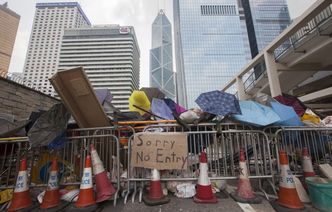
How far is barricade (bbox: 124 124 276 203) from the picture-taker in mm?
2491

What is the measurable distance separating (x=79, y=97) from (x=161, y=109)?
1505 millimetres

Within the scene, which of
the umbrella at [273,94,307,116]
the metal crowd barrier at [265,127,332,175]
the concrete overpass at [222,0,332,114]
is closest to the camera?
the metal crowd barrier at [265,127,332,175]

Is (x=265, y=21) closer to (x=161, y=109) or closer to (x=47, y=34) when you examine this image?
(x=161, y=109)

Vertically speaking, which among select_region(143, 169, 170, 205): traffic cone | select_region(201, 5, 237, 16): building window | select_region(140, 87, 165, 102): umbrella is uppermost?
select_region(201, 5, 237, 16): building window

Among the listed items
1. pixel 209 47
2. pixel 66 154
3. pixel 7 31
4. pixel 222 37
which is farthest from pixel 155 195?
pixel 7 31

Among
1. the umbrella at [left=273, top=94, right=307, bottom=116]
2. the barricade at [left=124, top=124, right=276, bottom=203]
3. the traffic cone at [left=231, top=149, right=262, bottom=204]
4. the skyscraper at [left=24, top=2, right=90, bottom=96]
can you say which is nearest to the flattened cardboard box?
the barricade at [left=124, top=124, right=276, bottom=203]

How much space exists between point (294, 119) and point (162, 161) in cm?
239

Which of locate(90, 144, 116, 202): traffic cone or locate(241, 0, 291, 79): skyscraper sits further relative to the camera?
locate(241, 0, 291, 79): skyscraper

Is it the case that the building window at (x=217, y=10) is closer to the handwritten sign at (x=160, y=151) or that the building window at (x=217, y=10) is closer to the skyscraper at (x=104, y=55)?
the skyscraper at (x=104, y=55)

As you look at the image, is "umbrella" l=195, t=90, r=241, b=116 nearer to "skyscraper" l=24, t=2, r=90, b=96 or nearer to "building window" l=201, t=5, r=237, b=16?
"skyscraper" l=24, t=2, r=90, b=96

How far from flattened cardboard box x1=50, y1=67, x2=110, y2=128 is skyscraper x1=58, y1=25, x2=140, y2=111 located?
211ft

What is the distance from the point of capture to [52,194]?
223cm

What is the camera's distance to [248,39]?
249 feet

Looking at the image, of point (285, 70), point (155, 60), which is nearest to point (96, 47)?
point (155, 60)
